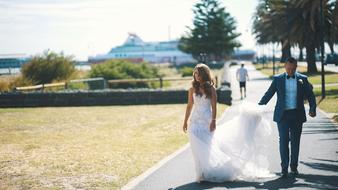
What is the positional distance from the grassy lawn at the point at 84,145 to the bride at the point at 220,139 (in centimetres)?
137

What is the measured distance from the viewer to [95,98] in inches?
944

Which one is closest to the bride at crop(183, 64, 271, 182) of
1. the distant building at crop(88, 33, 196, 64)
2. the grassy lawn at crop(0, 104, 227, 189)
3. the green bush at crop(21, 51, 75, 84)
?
the grassy lawn at crop(0, 104, 227, 189)

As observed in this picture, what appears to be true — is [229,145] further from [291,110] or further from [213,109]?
[291,110]

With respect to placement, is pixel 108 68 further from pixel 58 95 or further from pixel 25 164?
pixel 25 164

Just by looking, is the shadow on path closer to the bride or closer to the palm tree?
the bride

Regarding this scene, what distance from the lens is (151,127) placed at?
1540 centimetres

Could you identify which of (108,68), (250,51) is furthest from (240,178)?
(250,51)

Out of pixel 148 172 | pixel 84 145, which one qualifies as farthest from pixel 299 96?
pixel 84 145

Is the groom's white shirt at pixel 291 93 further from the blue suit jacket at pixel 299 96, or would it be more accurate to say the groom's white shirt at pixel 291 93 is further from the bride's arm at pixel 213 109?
the bride's arm at pixel 213 109

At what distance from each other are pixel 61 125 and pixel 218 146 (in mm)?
9699

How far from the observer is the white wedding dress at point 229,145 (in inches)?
300

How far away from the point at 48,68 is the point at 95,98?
11434 mm

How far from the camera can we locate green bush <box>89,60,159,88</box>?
35.8 metres

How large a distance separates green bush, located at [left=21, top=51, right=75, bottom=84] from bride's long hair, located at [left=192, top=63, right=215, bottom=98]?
86.2ft
